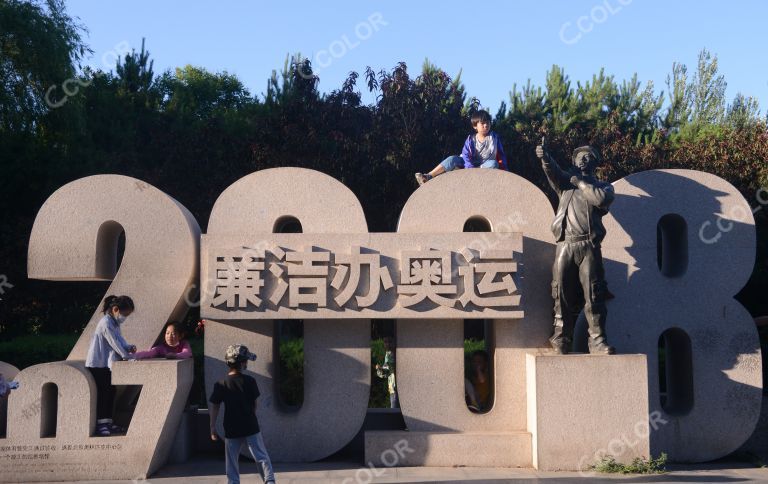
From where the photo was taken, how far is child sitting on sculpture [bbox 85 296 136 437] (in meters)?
7.92

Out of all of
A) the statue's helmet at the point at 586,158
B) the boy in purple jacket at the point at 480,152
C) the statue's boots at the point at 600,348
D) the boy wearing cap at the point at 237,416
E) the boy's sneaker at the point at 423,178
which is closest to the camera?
the boy wearing cap at the point at 237,416

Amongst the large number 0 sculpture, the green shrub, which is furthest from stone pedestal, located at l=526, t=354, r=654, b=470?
the green shrub

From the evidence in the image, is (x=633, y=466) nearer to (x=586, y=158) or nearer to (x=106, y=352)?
(x=586, y=158)

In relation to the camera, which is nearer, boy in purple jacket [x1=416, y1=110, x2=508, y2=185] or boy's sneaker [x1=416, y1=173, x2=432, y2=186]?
boy's sneaker [x1=416, y1=173, x2=432, y2=186]

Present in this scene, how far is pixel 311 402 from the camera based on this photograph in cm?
855

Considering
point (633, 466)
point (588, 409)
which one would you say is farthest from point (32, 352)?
point (633, 466)

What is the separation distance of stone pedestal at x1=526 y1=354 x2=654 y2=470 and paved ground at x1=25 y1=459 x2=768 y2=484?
0.24m

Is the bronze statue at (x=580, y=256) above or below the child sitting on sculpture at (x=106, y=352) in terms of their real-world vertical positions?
above

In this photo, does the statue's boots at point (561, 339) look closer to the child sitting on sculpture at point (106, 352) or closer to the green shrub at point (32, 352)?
the child sitting on sculpture at point (106, 352)

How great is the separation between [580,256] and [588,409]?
166 centimetres

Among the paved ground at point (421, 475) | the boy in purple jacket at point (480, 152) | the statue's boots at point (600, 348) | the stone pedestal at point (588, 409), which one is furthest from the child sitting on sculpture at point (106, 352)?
the statue's boots at point (600, 348)

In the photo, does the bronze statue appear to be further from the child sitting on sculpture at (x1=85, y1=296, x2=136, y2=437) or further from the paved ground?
the child sitting on sculpture at (x1=85, y1=296, x2=136, y2=437)

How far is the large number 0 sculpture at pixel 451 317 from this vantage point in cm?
847

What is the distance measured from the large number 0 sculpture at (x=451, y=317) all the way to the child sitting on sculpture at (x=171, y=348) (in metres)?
0.18
